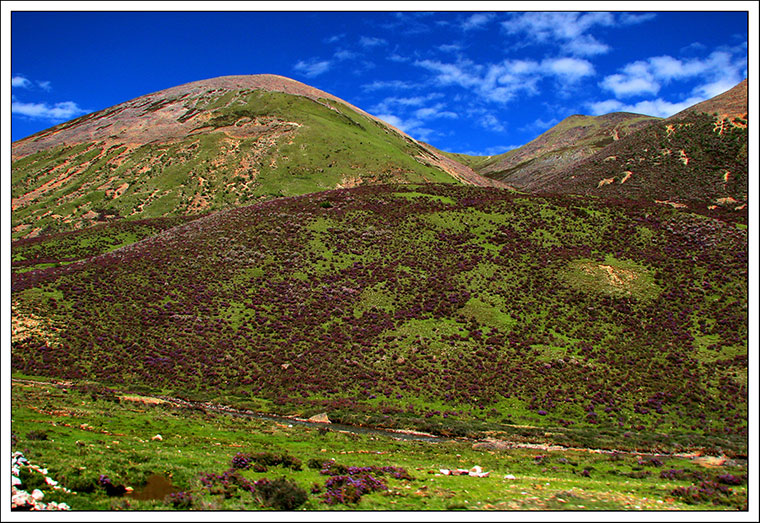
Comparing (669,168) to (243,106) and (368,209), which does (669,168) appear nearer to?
(368,209)

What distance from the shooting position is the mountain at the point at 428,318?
39406mm

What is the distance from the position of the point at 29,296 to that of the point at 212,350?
24.9 m

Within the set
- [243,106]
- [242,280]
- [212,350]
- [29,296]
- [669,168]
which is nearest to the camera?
[212,350]

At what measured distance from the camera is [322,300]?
179ft

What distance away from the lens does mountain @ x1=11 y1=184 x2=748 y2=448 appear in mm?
39406

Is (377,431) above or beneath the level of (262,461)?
beneath

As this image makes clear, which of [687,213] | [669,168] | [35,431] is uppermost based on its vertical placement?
[669,168]

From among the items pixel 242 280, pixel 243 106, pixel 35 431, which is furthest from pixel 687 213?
pixel 243 106

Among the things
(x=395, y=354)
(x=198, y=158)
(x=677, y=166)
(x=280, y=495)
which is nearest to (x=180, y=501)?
(x=280, y=495)

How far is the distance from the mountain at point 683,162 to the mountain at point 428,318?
62.8 m

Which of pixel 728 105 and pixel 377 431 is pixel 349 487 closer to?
pixel 377 431

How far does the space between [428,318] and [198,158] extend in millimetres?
99117

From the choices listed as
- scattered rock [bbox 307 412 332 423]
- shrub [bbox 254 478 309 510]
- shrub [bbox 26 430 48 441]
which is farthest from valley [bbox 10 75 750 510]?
scattered rock [bbox 307 412 332 423]

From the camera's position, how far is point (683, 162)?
135 meters
